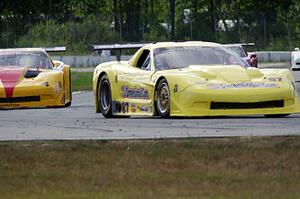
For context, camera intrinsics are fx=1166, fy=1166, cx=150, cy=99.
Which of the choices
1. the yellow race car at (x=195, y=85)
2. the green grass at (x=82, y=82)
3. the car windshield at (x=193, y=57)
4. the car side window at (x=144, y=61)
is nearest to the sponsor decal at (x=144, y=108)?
the yellow race car at (x=195, y=85)

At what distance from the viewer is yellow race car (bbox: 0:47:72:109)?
1989 centimetres

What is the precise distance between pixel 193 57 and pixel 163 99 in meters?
1.09

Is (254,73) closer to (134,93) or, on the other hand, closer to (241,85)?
(241,85)

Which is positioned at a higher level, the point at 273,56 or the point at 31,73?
the point at 31,73

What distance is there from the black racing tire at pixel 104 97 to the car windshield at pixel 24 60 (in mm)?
2856

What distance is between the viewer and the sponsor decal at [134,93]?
16922 millimetres

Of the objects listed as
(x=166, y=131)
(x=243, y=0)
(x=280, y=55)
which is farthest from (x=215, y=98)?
(x=243, y=0)

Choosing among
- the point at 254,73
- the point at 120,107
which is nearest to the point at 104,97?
the point at 120,107

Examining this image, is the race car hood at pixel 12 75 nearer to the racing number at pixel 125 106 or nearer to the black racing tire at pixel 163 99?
the racing number at pixel 125 106

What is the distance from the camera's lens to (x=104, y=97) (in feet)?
60.8

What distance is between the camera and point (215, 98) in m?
15.7

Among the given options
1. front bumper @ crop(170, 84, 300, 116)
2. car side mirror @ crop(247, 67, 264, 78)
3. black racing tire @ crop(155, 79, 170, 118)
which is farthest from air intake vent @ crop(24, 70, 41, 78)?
car side mirror @ crop(247, 67, 264, 78)

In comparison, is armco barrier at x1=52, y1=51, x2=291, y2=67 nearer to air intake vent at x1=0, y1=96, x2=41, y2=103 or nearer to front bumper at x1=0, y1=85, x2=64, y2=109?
front bumper at x1=0, y1=85, x2=64, y2=109

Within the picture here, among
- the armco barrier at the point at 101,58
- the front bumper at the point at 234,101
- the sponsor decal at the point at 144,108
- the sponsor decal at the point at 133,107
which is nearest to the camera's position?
the front bumper at the point at 234,101
